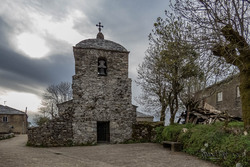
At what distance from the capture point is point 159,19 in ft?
30.7

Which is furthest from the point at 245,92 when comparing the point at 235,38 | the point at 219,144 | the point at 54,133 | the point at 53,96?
the point at 53,96

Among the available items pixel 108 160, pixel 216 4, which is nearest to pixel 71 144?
pixel 108 160

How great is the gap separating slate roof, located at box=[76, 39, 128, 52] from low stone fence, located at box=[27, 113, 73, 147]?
4.55 m

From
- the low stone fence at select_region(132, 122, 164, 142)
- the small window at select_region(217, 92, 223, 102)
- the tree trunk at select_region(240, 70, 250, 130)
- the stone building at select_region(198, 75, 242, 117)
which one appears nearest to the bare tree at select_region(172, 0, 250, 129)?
the tree trunk at select_region(240, 70, 250, 130)

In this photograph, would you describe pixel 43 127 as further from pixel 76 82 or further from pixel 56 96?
pixel 56 96

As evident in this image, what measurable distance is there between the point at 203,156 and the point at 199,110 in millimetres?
6443

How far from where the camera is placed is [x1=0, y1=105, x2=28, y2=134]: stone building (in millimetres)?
31703

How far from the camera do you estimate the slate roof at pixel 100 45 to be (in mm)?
12012

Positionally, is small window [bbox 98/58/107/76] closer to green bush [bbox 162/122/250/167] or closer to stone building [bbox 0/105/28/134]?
green bush [bbox 162/122/250/167]

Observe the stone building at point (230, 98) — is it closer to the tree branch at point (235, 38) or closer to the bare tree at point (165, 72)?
the bare tree at point (165, 72)

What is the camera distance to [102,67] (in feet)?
39.0

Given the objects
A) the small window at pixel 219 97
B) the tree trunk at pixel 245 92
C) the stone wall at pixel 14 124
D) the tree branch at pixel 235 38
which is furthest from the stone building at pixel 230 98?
the stone wall at pixel 14 124

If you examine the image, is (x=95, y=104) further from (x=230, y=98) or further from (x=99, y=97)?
(x=230, y=98)

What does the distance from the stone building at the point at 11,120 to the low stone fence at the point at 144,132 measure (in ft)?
93.6
